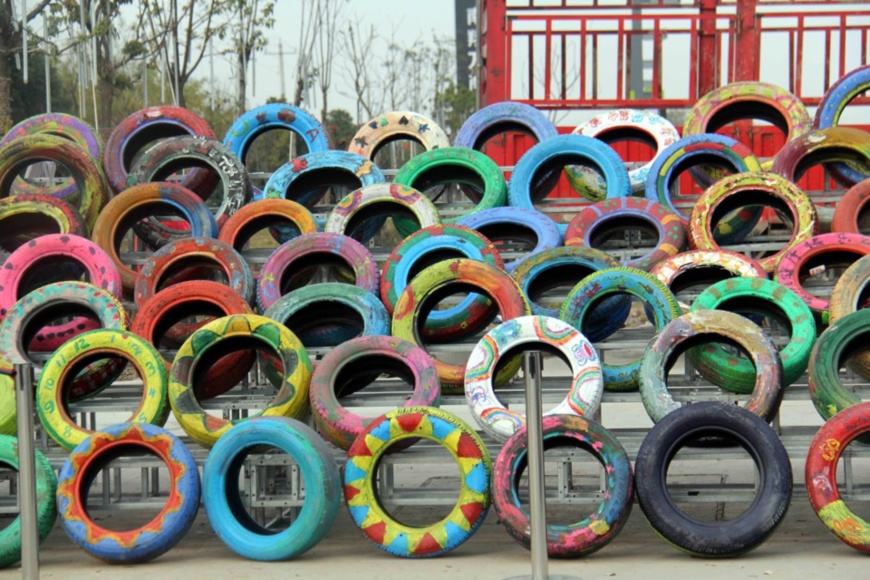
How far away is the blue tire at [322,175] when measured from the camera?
1030cm

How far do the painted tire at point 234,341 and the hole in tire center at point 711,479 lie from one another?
2259 mm

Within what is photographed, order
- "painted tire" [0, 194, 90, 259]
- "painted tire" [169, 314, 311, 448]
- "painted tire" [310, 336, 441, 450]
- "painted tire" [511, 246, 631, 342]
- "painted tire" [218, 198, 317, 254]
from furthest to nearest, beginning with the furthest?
1. "painted tire" [218, 198, 317, 254]
2. "painted tire" [0, 194, 90, 259]
3. "painted tire" [511, 246, 631, 342]
4. "painted tire" [169, 314, 311, 448]
5. "painted tire" [310, 336, 441, 450]

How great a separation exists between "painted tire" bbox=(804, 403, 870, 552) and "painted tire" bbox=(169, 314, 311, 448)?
2960 millimetres

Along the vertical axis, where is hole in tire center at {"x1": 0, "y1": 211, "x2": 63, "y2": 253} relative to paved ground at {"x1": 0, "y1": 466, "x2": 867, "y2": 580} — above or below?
above

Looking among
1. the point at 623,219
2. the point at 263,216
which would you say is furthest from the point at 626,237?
the point at 263,216

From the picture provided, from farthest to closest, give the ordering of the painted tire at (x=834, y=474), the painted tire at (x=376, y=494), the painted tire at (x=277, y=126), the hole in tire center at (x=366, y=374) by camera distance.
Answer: the painted tire at (x=277, y=126), the hole in tire center at (x=366, y=374), the painted tire at (x=376, y=494), the painted tire at (x=834, y=474)

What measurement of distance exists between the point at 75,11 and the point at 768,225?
14.4m

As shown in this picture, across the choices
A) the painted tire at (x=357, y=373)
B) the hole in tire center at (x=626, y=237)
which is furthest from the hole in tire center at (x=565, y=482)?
the hole in tire center at (x=626, y=237)

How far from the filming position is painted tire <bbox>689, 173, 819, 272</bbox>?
30.3 ft

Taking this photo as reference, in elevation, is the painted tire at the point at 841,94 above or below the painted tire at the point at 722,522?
above

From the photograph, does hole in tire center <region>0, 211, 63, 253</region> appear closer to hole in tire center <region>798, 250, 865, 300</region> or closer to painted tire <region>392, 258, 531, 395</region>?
painted tire <region>392, 258, 531, 395</region>

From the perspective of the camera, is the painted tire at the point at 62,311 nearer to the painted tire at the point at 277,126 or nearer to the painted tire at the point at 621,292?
the painted tire at the point at 621,292

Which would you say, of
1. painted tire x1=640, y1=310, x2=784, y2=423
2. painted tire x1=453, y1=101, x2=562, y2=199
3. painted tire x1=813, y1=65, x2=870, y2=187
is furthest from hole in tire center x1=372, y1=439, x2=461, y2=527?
painted tire x1=813, y1=65, x2=870, y2=187

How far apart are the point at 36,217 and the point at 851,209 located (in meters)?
6.36
